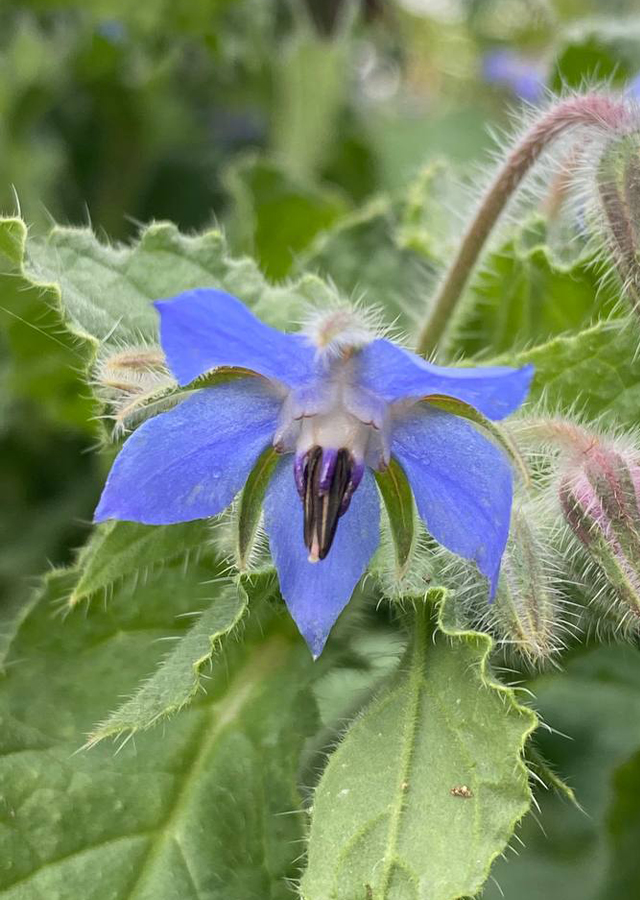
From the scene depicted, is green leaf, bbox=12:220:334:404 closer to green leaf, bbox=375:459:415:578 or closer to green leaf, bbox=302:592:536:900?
green leaf, bbox=375:459:415:578

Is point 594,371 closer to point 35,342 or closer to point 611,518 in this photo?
point 611,518

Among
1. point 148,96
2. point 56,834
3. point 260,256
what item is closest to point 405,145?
point 148,96

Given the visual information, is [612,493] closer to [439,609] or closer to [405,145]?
[439,609]

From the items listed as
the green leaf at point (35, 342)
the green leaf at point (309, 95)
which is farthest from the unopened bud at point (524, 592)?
the green leaf at point (309, 95)

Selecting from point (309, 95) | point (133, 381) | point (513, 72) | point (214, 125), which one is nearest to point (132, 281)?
point (133, 381)

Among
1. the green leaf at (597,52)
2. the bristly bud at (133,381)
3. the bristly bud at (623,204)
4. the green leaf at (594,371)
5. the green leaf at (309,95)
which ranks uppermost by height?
the green leaf at (597,52)

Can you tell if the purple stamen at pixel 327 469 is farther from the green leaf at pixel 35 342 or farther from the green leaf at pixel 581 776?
the green leaf at pixel 581 776
